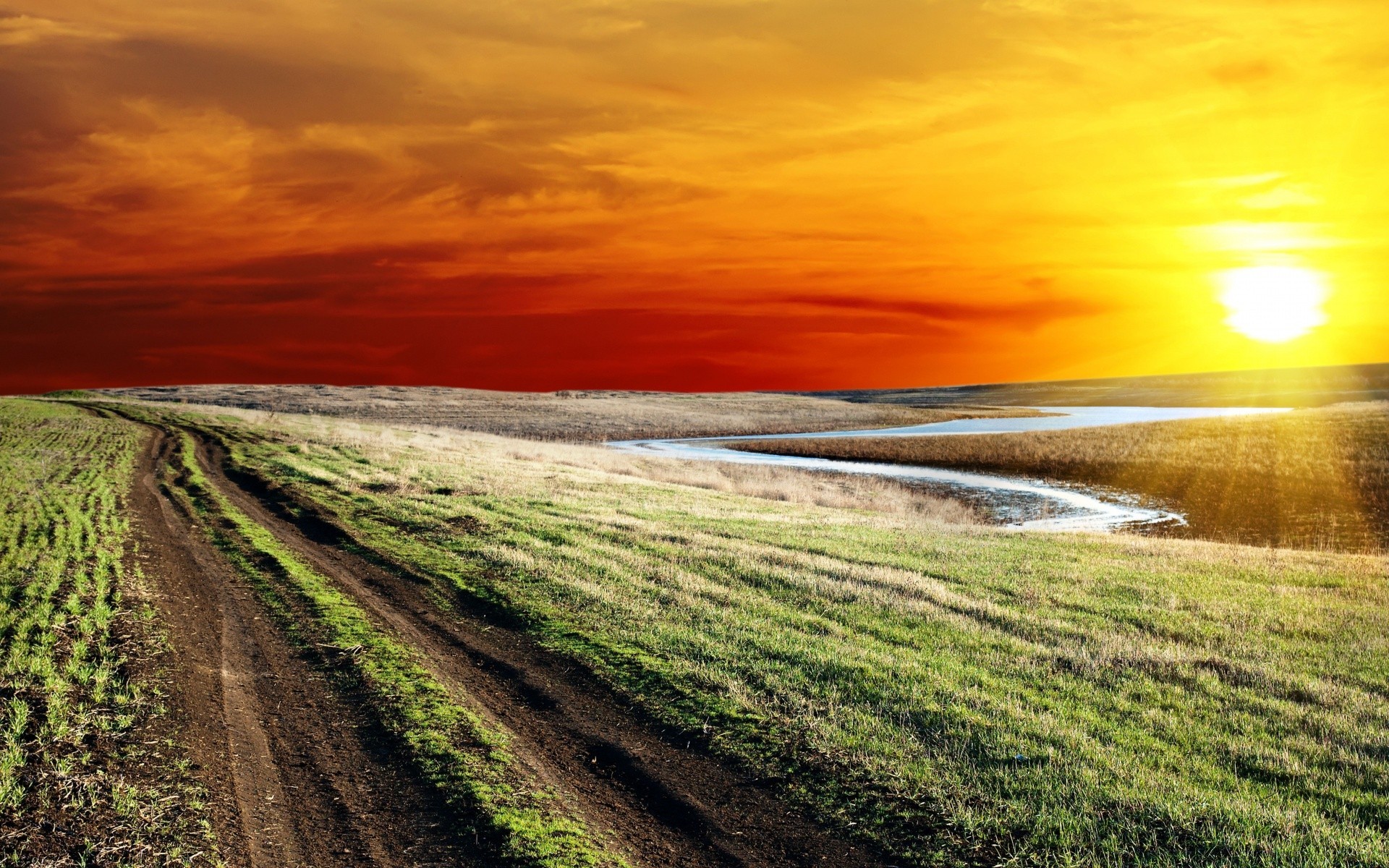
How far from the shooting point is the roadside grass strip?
22.4 feet

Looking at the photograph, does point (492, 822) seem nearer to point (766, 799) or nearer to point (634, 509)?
point (766, 799)

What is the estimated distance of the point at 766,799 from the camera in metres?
7.80

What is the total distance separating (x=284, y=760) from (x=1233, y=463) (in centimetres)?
4908

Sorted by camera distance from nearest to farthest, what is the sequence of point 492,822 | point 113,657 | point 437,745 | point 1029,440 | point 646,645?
point 492,822 → point 437,745 → point 113,657 → point 646,645 → point 1029,440

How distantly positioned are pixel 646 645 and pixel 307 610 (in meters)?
5.60

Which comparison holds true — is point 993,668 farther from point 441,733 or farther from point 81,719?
point 81,719

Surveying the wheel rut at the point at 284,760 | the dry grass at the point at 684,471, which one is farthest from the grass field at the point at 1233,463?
the wheel rut at the point at 284,760

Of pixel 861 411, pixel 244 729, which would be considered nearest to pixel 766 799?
pixel 244 729

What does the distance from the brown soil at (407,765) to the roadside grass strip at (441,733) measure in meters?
0.21

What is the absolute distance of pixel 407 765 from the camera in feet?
26.6

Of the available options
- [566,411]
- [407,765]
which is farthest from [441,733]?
[566,411]

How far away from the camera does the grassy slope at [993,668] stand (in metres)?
7.52

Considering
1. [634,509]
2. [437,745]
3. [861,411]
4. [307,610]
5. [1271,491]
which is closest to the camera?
[437,745]

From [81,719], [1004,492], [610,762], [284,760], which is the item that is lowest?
[1004,492]
